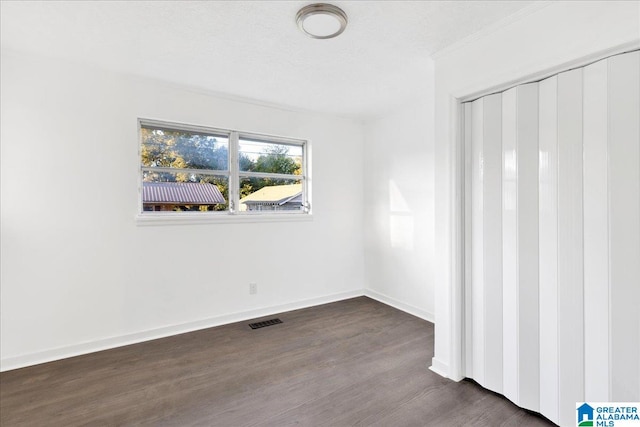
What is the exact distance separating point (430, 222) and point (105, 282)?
11.0 feet

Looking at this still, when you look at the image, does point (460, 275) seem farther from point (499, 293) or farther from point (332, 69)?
point (332, 69)

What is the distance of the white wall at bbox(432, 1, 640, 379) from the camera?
1.48 m

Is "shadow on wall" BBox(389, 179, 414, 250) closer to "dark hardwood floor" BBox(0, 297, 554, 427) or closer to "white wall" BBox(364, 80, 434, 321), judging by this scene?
"white wall" BBox(364, 80, 434, 321)

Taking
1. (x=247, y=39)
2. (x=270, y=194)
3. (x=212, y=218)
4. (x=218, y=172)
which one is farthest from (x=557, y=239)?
(x=218, y=172)

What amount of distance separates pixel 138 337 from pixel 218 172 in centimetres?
184

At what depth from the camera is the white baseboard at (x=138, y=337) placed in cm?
240

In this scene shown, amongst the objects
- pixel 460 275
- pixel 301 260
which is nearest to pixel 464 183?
pixel 460 275

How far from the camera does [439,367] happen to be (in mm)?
2295

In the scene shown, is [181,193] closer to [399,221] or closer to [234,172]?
[234,172]

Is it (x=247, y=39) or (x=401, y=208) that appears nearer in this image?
(x=247, y=39)

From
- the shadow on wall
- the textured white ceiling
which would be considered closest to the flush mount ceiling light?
the textured white ceiling

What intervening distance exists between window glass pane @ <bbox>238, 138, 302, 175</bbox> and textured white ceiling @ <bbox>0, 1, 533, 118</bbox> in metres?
0.72

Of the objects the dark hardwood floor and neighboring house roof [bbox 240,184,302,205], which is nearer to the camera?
the dark hardwood floor

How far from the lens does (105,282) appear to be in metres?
2.70
